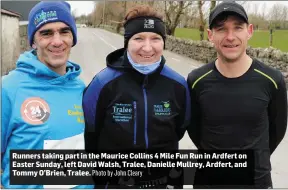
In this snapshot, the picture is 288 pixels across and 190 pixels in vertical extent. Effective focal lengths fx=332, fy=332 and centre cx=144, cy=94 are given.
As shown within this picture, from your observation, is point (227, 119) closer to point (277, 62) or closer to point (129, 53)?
point (129, 53)

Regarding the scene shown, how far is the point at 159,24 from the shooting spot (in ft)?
7.55

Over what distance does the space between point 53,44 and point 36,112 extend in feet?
1.42

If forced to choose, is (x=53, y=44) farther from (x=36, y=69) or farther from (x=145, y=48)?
(x=145, y=48)

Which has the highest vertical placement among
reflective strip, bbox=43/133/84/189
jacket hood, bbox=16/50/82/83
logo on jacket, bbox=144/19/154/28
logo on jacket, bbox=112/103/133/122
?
logo on jacket, bbox=144/19/154/28

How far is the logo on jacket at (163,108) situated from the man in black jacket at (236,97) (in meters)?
0.26

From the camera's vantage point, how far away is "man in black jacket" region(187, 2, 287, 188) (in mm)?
2254

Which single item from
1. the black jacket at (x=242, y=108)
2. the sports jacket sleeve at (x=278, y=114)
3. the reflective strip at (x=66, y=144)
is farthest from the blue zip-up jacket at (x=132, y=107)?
the sports jacket sleeve at (x=278, y=114)

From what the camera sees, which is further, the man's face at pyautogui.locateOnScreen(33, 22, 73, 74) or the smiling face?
the smiling face

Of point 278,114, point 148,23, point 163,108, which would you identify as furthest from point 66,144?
point 278,114

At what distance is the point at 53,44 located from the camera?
2051 millimetres

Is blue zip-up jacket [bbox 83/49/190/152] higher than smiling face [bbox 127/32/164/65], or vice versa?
smiling face [bbox 127/32/164/65]

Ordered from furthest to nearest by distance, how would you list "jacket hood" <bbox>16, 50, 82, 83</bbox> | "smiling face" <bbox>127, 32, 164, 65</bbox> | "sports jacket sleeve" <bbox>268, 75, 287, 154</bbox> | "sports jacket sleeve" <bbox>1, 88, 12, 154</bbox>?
"sports jacket sleeve" <bbox>268, 75, 287, 154</bbox>, "smiling face" <bbox>127, 32, 164, 65</bbox>, "jacket hood" <bbox>16, 50, 82, 83</bbox>, "sports jacket sleeve" <bbox>1, 88, 12, 154</bbox>

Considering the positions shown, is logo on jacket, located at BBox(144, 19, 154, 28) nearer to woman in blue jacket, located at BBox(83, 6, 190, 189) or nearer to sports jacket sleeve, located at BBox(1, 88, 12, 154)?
woman in blue jacket, located at BBox(83, 6, 190, 189)

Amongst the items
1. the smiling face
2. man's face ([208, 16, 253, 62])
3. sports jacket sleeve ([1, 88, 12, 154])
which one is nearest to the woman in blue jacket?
the smiling face
